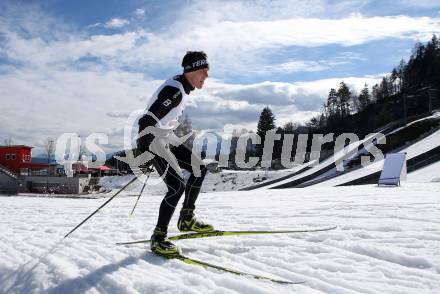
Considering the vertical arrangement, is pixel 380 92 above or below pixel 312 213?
above

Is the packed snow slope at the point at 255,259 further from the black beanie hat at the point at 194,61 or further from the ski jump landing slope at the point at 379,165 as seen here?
the ski jump landing slope at the point at 379,165

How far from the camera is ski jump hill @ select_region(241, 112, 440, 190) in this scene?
26.8 m

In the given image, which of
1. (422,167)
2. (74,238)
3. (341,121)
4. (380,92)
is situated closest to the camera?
(74,238)

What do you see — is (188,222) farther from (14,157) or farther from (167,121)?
(14,157)

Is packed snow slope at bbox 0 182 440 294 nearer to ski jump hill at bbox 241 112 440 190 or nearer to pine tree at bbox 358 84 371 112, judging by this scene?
ski jump hill at bbox 241 112 440 190

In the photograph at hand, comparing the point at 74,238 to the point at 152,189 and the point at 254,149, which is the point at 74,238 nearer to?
the point at 152,189

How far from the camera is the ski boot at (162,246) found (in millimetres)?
4238

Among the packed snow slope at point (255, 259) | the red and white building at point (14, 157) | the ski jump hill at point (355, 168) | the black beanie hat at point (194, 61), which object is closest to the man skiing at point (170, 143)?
the black beanie hat at point (194, 61)

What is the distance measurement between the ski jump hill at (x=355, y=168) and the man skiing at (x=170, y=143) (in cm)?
2168

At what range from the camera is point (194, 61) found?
4.60 meters

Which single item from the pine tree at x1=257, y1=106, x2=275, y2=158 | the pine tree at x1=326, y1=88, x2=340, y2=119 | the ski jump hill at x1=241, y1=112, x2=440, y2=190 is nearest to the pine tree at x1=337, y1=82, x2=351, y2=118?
the pine tree at x1=326, y1=88, x2=340, y2=119

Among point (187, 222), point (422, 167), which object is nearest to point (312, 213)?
point (187, 222)

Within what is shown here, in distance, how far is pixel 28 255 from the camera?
485 centimetres

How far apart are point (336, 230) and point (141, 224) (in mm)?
3353
